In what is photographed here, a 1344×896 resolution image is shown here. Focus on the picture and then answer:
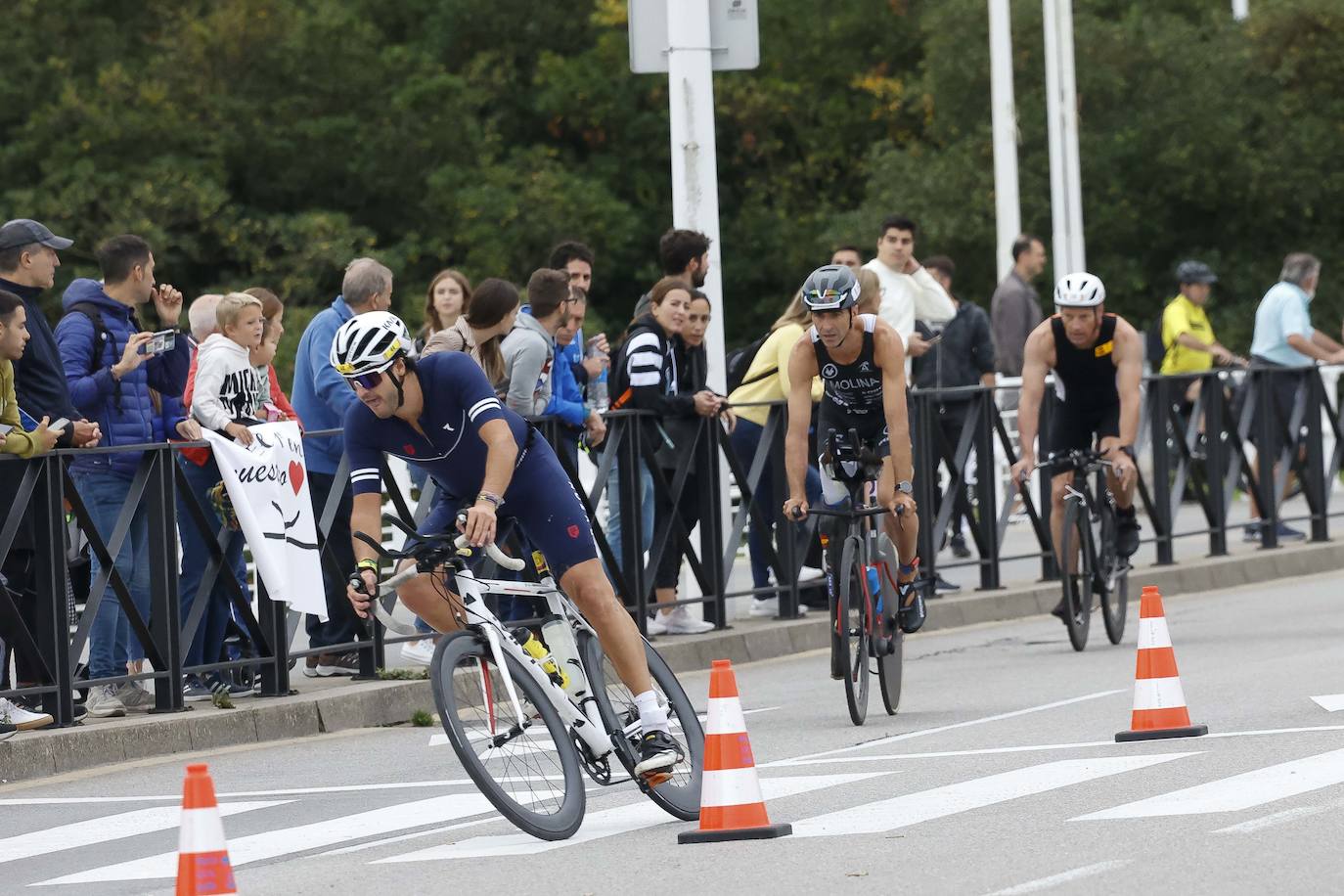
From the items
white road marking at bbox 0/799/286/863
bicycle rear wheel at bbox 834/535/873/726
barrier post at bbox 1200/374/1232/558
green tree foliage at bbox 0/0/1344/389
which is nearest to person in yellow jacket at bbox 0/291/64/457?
white road marking at bbox 0/799/286/863

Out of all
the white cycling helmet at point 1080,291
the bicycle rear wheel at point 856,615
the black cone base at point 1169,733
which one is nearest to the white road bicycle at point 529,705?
the black cone base at point 1169,733

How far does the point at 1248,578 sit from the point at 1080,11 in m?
22.8

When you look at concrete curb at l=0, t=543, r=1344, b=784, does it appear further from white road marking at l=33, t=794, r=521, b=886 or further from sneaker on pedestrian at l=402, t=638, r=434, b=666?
white road marking at l=33, t=794, r=521, b=886

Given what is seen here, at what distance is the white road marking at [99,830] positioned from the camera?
29.2 feet

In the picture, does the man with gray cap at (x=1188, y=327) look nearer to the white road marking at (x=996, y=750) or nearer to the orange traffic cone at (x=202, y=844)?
the white road marking at (x=996, y=750)

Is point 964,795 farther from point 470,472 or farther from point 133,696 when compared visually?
point 133,696

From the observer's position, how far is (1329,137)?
3956 cm

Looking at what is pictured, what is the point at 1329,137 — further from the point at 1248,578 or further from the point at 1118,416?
the point at 1118,416

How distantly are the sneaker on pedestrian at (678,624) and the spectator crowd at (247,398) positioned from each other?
0.01 meters

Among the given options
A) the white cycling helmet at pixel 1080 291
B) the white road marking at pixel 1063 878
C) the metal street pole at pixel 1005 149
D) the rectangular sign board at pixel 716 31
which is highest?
the metal street pole at pixel 1005 149

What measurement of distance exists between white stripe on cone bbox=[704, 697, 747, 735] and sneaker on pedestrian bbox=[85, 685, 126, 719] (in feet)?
14.0

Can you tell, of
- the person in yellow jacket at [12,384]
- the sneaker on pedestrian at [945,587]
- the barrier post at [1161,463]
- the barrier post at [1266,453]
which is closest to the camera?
the person in yellow jacket at [12,384]

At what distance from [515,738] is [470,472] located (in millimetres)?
959

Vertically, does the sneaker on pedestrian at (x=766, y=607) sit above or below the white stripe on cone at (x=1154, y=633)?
below
